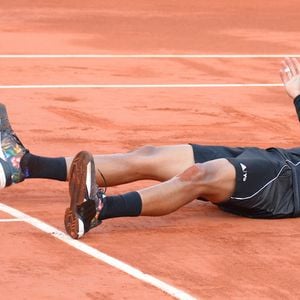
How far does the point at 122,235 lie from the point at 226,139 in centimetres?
300

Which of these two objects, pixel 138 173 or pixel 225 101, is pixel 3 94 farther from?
pixel 138 173

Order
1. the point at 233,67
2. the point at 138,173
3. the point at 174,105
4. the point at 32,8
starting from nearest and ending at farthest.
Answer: the point at 138,173
the point at 174,105
the point at 233,67
the point at 32,8

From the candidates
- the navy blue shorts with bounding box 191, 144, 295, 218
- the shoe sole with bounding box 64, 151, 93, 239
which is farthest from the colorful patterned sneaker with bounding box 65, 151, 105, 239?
the navy blue shorts with bounding box 191, 144, 295, 218

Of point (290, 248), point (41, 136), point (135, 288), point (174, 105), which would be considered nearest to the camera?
point (135, 288)

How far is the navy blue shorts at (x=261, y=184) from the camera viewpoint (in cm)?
811

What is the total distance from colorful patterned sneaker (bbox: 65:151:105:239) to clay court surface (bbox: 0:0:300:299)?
0.42ft

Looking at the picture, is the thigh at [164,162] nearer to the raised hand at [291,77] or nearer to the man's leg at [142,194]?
the man's leg at [142,194]

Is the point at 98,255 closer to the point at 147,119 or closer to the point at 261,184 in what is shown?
→ the point at 261,184

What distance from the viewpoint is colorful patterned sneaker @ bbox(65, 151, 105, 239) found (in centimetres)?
777

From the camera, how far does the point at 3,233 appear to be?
8.05 metres

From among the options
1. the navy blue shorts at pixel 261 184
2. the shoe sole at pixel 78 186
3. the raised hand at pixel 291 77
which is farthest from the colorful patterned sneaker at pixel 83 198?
the raised hand at pixel 291 77

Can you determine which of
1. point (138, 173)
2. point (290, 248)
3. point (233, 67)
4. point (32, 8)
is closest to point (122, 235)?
point (138, 173)

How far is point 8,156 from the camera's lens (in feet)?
27.3

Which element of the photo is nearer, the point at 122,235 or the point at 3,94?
the point at 122,235
